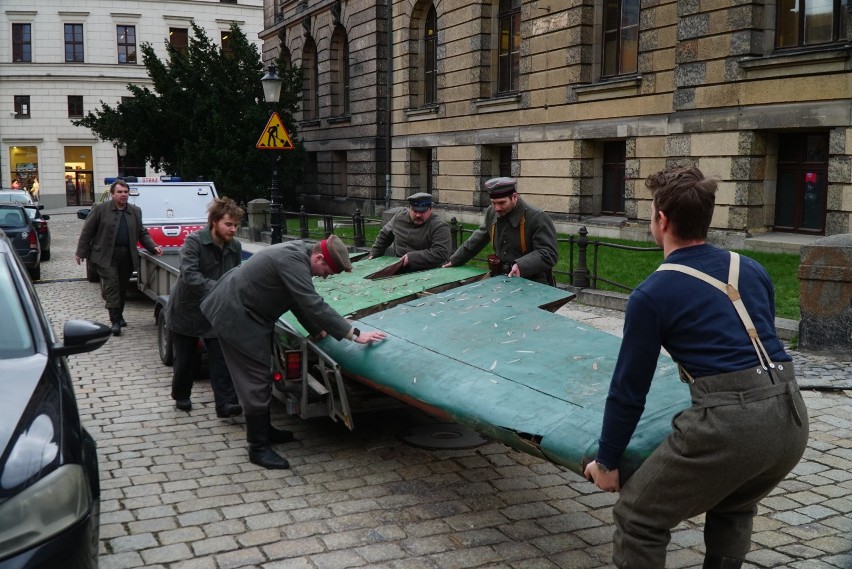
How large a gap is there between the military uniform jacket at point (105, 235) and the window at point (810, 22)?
41.8 ft

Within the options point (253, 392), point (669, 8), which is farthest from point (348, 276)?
point (669, 8)

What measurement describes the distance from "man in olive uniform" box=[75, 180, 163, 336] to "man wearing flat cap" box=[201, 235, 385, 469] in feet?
17.7

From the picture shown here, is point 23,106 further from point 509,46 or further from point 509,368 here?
point 509,368

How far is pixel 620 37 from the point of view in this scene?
21.3 m

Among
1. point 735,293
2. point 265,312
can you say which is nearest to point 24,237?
point 265,312

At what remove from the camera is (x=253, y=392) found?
580 centimetres

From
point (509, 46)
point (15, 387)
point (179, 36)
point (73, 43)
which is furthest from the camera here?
point (179, 36)

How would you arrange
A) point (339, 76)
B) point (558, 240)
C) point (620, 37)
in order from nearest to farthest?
point (558, 240) < point (620, 37) < point (339, 76)

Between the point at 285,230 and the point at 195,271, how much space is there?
18.8 metres

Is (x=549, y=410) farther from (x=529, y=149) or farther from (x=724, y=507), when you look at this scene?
(x=529, y=149)

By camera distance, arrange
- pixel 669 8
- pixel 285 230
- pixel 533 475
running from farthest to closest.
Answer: pixel 285 230, pixel 669 8, pixel 533 475

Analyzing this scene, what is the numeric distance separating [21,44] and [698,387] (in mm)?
58600

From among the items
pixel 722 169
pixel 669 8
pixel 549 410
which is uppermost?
pixel 669 8

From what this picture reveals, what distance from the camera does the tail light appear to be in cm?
596
